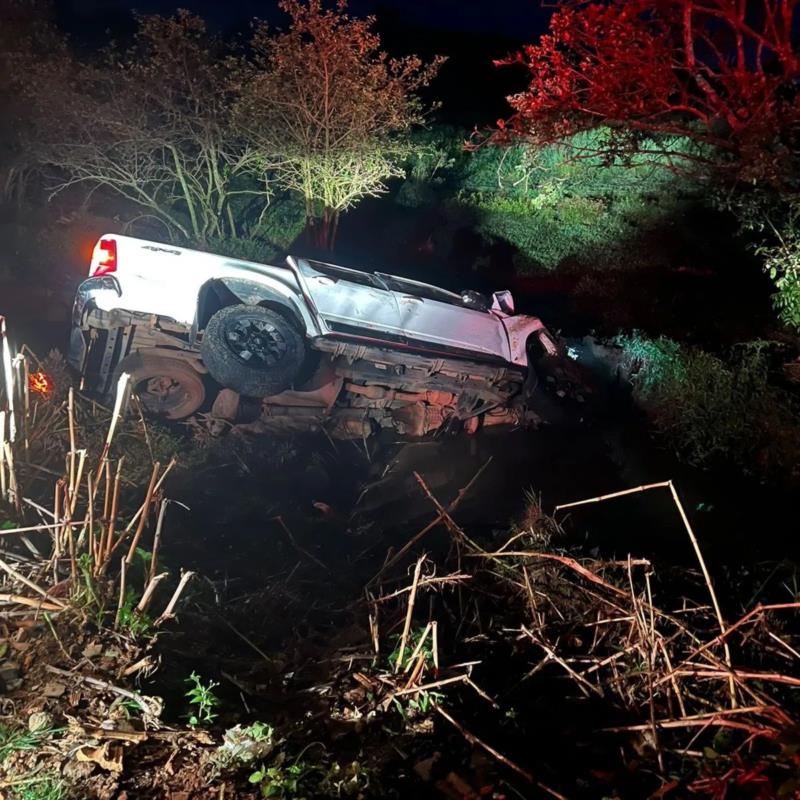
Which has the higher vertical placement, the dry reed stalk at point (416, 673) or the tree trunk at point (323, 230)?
the dry reed stalk at point (416, 673)

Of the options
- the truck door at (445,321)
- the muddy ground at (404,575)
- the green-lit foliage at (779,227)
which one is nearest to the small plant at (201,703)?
the muddy ground at (404,575)

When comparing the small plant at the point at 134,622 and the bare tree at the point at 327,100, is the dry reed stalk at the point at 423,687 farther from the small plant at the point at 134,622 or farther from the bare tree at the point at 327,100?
the bare tree at the point at 327,100

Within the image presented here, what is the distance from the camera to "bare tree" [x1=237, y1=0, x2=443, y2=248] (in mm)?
11359

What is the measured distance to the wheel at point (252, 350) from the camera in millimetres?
6219

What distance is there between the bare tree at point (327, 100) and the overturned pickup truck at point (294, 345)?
5910 millimetres

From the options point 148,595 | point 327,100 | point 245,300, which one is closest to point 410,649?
point 148,595

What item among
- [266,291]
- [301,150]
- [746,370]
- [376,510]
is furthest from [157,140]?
[746,370]

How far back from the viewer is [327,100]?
11719 mm

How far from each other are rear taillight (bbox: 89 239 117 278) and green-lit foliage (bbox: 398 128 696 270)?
10.1 metres

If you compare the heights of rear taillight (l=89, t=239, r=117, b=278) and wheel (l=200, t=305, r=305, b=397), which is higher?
rear taillight (l=89, t=239, r=117, b=278)

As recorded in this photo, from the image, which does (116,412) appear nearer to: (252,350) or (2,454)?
(2,454)

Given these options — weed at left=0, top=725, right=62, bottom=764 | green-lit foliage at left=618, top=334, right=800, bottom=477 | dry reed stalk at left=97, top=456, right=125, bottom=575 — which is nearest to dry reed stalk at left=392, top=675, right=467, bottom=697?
weed at left=0, top=725, right=62, bottom=764

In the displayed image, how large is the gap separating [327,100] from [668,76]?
614 cm

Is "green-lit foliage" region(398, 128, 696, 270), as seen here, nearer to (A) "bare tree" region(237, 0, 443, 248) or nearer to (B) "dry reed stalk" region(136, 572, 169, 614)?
(A) "bare tree" region(237, 0, 443, 248)
